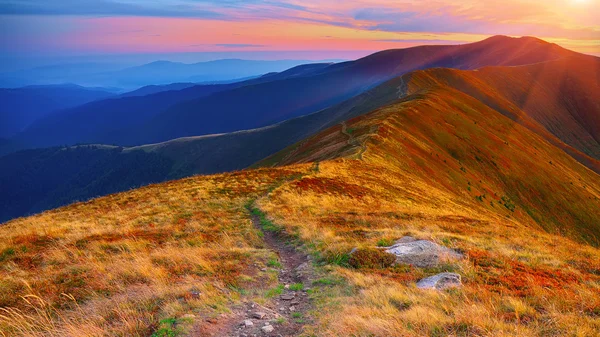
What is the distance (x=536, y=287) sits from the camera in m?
9.69

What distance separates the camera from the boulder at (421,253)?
11977mm

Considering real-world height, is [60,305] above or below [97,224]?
above

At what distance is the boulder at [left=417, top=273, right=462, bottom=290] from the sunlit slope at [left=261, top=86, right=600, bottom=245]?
30.1 metres

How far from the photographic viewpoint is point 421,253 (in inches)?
490

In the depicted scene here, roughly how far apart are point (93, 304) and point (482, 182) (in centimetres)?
5254

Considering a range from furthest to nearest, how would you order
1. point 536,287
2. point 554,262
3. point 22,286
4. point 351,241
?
point 351,241
point 554,262
point 22,286
point 536,287

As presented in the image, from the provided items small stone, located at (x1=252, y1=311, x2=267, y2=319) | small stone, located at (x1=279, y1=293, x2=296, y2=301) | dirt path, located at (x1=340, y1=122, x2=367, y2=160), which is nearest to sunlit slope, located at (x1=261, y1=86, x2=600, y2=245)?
dirt path, located at (x1=340, y1=122, x2=367, y2=160)

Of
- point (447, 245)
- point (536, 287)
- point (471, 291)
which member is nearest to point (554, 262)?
point (447, 245)

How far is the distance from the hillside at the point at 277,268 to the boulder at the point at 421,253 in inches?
13.7

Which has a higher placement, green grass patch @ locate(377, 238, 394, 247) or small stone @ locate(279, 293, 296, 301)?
small stone @ locate(279, 293, 296, 301)

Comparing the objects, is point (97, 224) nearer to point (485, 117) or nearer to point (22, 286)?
point (22, 286)

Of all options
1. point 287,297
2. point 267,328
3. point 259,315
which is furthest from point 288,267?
→ point 267,328

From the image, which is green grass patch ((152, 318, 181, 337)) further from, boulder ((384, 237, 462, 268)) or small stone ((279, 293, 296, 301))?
boulder ((384, 237, 462, 268))

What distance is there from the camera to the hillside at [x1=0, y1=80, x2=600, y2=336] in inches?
304
